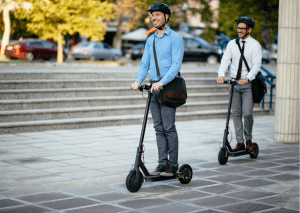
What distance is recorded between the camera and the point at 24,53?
30.7 m

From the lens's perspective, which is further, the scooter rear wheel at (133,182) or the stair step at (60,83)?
the stair step at (60,83)

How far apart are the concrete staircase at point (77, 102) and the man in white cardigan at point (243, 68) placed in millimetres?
4089

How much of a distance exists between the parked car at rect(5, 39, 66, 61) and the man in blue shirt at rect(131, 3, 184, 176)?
25.7 meters

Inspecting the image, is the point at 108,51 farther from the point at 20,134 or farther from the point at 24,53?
the point at 20,134

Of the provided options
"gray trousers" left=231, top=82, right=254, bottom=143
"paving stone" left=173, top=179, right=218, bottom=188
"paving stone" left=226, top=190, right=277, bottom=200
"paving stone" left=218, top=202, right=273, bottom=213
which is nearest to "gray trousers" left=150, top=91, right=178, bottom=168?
"paving stone" left=173, top=179, right=218, bottom=188

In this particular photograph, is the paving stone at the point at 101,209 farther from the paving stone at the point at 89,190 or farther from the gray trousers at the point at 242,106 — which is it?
the gray trousers at the point at 242,106

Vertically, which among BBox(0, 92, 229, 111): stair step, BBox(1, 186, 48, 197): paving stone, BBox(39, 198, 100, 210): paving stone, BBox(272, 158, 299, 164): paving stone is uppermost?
BBox(0, 92, 229, 111): stair step

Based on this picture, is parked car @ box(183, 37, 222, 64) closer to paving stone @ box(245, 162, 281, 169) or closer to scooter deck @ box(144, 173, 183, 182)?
paving stone @ box(245, 162, 281, 169)

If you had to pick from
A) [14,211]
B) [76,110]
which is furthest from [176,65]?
[76,110]

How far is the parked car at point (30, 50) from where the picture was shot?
30.2m

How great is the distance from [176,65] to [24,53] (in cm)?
2670

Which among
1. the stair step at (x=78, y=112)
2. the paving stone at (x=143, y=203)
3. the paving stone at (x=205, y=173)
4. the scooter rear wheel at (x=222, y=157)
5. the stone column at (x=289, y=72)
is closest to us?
the paving stone at (x=143, y=203)

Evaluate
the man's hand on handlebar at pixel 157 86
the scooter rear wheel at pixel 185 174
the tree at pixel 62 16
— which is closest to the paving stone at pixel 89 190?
the scooter rear wheel at pixel 185 174

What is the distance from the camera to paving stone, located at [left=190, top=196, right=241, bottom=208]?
4949 millimetres
